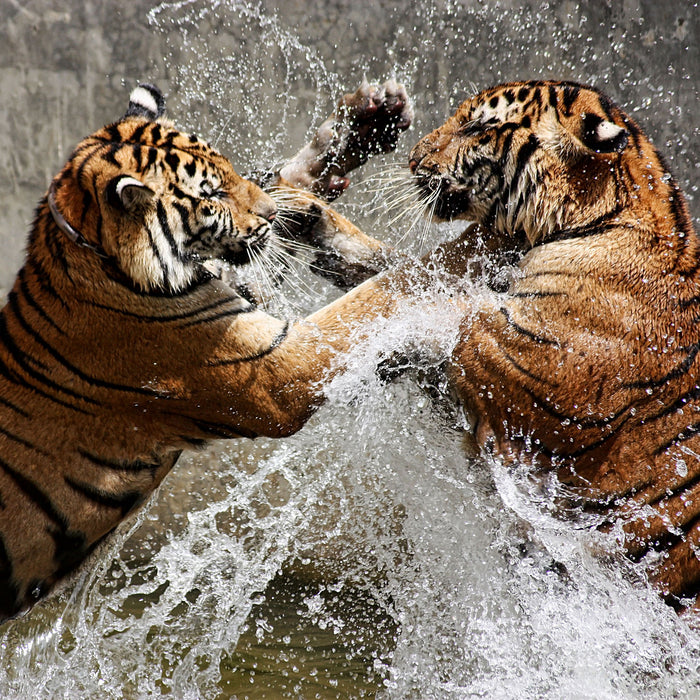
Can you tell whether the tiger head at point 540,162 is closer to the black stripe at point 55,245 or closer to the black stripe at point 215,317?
the black stripe at point 215,317

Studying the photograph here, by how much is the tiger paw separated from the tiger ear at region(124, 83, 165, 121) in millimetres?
563

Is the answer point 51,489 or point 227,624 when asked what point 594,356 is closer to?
point 51,489

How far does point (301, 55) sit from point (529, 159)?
1.65m

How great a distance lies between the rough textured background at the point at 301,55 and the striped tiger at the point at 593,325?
4.36ft

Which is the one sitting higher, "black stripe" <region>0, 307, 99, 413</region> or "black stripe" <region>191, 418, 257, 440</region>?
"black stripe" <region>0, 307, 99, 413</region>

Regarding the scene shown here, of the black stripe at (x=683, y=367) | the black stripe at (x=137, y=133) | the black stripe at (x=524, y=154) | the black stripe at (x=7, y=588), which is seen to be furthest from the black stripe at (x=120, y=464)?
the black stripe at (x=683, y=367)

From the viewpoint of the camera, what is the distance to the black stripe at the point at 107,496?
2035mm

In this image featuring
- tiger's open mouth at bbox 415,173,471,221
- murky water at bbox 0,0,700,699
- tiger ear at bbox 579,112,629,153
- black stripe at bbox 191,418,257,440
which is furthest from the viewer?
murky water at bbox 0,0,700,699

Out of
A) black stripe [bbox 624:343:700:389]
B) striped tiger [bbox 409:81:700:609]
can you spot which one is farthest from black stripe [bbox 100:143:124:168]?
black stripe [bbox 624:343:700:389]

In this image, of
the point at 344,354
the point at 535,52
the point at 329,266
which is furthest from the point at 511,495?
Result: the point at 535,52

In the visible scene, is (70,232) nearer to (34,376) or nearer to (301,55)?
(34,376)

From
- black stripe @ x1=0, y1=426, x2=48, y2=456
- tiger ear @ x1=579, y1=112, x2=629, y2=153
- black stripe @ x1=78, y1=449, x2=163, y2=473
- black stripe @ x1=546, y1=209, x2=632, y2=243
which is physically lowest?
black stripe @ x1=78, y1=449, x2=163, y2=473

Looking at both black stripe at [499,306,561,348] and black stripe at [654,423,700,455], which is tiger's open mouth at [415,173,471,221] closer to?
black stripe at [499,306,561,348]

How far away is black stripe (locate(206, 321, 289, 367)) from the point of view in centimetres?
195
